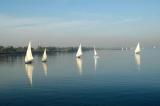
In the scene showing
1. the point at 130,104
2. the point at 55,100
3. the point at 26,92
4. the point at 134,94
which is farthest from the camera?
the point at 26,92

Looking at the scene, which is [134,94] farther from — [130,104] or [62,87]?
[62,87]

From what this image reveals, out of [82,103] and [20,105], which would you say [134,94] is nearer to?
[82,103]

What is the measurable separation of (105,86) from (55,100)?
12.0 meters

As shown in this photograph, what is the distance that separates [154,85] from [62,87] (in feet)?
43.6

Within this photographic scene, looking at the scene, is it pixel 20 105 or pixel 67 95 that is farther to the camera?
pixel 67 95

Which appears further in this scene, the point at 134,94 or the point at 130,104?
the point at 134,94

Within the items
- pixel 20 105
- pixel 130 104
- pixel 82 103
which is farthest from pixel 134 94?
pixel 20 105

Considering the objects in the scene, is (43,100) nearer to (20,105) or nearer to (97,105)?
(20,105)

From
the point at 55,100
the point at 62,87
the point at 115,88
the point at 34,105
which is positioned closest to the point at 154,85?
the point at 115,88

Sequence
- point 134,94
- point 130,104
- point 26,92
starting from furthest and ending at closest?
point 26,92 < point 134,94 < point 130,104

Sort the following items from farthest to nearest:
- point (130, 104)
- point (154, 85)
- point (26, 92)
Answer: point (154, 85)
point (26, 92)
point (130, 104)

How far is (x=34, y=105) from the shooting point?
31.9 metres

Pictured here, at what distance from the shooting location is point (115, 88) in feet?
138

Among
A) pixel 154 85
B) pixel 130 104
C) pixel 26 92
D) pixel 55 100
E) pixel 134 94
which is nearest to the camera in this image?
pixel 130 104
